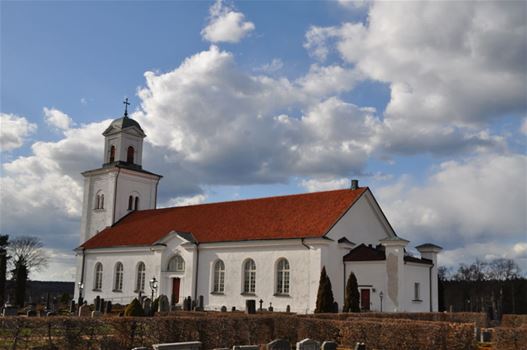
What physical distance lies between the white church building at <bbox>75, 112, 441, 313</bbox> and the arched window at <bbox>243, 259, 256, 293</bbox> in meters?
0.06

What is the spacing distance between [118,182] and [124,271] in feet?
26.2

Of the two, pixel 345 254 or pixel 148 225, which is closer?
pixel 345 254

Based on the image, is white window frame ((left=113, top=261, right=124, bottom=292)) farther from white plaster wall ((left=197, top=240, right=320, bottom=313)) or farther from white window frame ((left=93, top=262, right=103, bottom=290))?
white plaster wall ((left=197, top=240, right=320, bottom=313))

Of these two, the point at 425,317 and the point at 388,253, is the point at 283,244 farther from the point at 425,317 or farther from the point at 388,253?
the point at 425,317

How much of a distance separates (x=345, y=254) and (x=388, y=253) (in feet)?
9.06

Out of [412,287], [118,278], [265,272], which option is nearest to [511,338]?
[412,287]

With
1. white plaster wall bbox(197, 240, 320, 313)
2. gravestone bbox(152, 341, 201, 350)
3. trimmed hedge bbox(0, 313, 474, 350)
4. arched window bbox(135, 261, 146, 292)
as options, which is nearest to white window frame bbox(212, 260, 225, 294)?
white plaster wall bbox(197, 240, 320, 313)

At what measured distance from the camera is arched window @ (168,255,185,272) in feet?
122

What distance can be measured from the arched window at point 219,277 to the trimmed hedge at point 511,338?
19779 mm

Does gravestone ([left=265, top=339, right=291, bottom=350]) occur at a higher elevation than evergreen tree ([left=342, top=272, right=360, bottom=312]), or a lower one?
lower

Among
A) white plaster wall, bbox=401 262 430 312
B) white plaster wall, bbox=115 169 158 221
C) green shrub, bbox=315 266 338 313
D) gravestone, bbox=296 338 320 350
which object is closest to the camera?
gravestone, bbox=296 338 320 350

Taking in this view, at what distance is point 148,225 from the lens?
4203 cm

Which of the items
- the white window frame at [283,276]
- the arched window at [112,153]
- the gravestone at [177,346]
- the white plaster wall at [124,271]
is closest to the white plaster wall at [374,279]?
the white window frame at [283,276]

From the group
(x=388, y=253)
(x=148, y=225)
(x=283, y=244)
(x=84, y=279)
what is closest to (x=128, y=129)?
(x=148, y=225)
